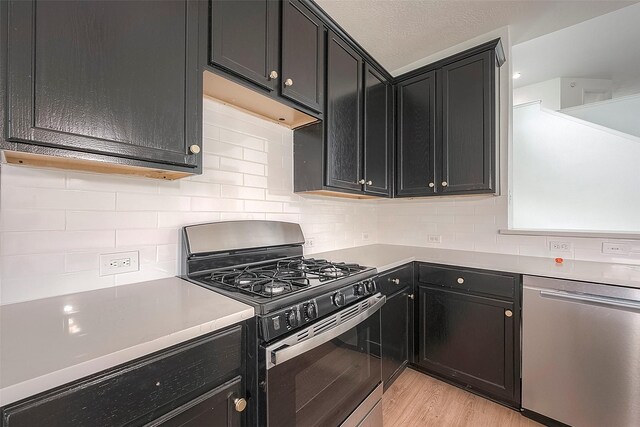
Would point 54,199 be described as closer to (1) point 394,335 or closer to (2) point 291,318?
(2) point 291,318

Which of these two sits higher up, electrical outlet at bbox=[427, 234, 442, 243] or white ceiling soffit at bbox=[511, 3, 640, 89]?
white ceiling soffit at bbox=[511, 3, 640, 89]

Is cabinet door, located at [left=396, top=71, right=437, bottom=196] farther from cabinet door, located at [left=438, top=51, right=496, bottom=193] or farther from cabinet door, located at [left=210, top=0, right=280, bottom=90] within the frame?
cabinet door, located at [left=210, top=0, right=280, bottom=90]

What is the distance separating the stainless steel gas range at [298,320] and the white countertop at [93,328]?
0.52 feet

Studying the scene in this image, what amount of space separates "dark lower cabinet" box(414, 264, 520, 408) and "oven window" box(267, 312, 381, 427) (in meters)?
0.72

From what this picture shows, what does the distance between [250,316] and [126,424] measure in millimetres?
395

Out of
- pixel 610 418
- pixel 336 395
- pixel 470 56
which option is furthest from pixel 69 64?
pixel 610 418

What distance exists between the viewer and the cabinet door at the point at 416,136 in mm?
2273

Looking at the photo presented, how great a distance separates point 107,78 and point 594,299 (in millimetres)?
2437

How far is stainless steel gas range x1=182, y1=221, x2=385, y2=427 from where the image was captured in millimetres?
965

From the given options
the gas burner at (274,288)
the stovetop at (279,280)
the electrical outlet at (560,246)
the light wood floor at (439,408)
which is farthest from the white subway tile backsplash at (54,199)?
the electrical outlet at (560,246)

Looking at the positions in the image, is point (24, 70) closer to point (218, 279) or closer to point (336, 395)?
point (218, 279)

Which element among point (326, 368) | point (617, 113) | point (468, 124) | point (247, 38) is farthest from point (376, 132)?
point (617, 113)

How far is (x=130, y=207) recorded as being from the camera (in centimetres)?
122

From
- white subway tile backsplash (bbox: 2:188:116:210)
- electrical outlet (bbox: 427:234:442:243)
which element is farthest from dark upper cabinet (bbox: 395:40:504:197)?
white subway tile backsplash (bbox: 2:188:116:210)
